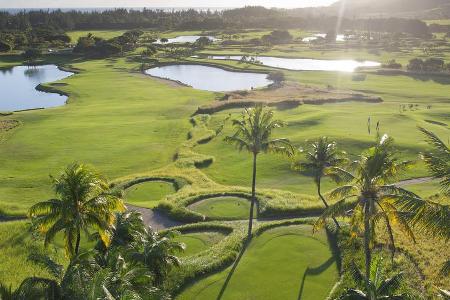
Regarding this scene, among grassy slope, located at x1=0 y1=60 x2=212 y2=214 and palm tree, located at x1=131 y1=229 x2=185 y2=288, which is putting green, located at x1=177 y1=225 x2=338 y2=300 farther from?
grassy slope, located at x1=0 y1=60 x2=212 y2=214

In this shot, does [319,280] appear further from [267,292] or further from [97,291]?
[97,291]

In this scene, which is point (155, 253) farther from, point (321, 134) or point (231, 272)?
point (321, 134)

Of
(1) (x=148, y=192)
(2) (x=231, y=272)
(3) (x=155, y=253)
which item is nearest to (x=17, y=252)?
(3) (x=155, y=253)

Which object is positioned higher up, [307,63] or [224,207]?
[307,63]

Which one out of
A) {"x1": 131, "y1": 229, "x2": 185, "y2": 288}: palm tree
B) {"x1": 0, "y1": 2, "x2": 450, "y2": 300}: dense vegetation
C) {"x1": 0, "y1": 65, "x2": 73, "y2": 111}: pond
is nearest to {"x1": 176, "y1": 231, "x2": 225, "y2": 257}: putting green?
{"x1": 0, "y1": 2, "x2": 450, "y2": 300}: dense vegetation

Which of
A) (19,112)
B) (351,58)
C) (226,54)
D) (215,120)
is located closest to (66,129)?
(19,112)
